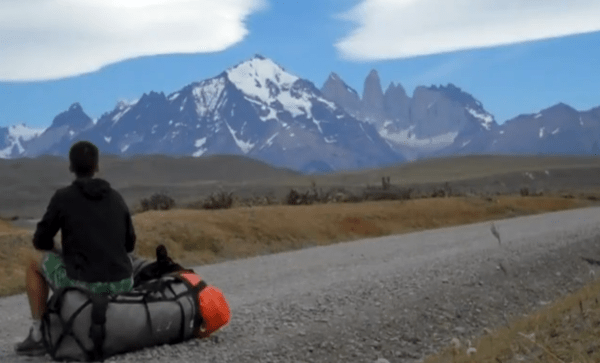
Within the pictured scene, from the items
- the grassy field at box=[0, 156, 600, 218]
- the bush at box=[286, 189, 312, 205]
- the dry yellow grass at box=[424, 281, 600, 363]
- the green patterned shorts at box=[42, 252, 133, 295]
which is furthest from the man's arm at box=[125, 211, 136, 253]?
the grassy field at box=[0, 156, 600, 218]

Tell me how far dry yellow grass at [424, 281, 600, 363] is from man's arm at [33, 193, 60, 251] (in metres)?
3.42

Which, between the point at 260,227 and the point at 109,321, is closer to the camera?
the point at 109,321

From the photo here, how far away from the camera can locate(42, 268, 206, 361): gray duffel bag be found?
8688 mm

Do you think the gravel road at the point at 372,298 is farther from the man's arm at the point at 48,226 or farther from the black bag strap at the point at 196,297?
the man's arm at the point at 48,226

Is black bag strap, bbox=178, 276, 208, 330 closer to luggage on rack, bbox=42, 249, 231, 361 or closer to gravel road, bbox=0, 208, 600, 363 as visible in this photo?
luggage on rack, bbox=42, 249, 231, 361

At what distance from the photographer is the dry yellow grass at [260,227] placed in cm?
2127

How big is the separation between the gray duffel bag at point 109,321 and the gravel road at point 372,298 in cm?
15

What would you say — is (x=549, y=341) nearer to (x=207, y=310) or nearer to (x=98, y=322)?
(x=207, y=310)

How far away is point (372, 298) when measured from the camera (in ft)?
39.8

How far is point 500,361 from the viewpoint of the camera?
23.4 feet

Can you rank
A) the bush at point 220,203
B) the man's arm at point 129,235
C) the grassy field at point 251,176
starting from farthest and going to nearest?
the grassy field at point 251,176
the bush at point 220,203
the man's arm at point 129,235

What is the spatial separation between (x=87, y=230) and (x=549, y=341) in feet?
12.9

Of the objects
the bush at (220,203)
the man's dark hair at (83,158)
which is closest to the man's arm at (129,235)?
the man's dark hair at (83,158)

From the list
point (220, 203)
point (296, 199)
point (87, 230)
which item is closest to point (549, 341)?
point (87, 230)
